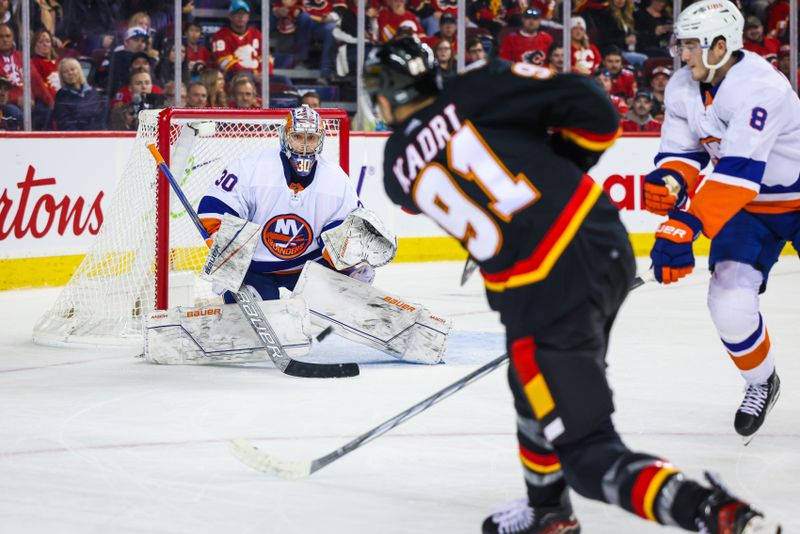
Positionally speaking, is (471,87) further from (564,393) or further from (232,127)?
(232,127)

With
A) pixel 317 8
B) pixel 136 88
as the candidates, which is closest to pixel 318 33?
pixel 317 8

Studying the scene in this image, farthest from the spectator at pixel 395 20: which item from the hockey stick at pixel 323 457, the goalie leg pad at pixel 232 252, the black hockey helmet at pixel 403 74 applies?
the black hockey helmet at pixel 403 74

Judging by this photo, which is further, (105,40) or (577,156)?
(105,40)

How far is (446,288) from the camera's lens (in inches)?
266

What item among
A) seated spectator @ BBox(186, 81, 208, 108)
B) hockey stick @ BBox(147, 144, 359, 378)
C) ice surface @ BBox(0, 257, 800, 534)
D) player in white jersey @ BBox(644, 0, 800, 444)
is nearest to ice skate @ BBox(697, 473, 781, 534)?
ice surface @ BBox(0, 257, 800, 534)

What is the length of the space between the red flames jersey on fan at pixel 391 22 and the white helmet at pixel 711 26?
495 centimetres

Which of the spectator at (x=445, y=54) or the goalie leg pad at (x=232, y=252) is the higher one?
the goalie leg pad at (x=232, y=252)

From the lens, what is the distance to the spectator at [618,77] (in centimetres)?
895

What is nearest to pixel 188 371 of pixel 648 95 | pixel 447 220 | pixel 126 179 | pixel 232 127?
pixel 126 179

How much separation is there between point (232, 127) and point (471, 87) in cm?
369

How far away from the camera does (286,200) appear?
464 cm

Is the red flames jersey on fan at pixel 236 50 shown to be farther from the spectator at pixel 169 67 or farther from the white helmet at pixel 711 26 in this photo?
the white helmet at pixel 711 26

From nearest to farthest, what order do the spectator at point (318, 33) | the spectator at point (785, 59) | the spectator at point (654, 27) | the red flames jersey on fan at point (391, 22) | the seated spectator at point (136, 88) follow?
the seated spectator at point (136, 88), the spectator at point (318, 33), the red flames jersey on fan at point (391, 22), the spectator at point (654, 27), the spectator at point (785, 59)

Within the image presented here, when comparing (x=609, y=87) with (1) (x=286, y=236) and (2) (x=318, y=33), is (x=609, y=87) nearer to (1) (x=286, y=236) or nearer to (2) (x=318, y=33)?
(2) (x=318, y=33)
